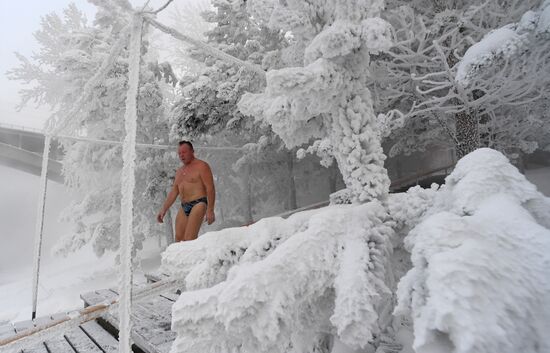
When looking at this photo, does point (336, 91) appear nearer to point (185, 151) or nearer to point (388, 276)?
point (388, 276)

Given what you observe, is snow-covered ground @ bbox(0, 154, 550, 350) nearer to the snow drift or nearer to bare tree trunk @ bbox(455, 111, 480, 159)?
bare tree trunk @ bbox(455, 111, 480, 159)

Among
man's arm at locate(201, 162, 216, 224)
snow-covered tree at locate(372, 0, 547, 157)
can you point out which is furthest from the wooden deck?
snow-covered tree at locate(372, 0, 547, 157)

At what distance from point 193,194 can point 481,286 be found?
4299mm

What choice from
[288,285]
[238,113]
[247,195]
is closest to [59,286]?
[247,195]

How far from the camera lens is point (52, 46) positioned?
14.1m

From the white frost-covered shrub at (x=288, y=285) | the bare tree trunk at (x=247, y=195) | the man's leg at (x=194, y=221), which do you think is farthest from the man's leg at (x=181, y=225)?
the bare tree trunk at (x=247, y=195)

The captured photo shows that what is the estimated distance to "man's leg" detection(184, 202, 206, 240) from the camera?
4.43 meters

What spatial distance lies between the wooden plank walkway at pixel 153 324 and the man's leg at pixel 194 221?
83 cm

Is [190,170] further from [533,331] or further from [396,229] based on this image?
[533,331]

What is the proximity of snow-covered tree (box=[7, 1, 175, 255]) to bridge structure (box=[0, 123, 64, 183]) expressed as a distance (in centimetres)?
861

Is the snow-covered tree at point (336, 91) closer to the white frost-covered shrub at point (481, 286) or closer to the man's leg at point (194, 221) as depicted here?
the white frost-covered shrub at point (481, 286)

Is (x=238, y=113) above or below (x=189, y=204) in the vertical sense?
above

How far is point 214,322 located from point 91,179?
32.7ft

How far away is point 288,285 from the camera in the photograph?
3.82 feet
